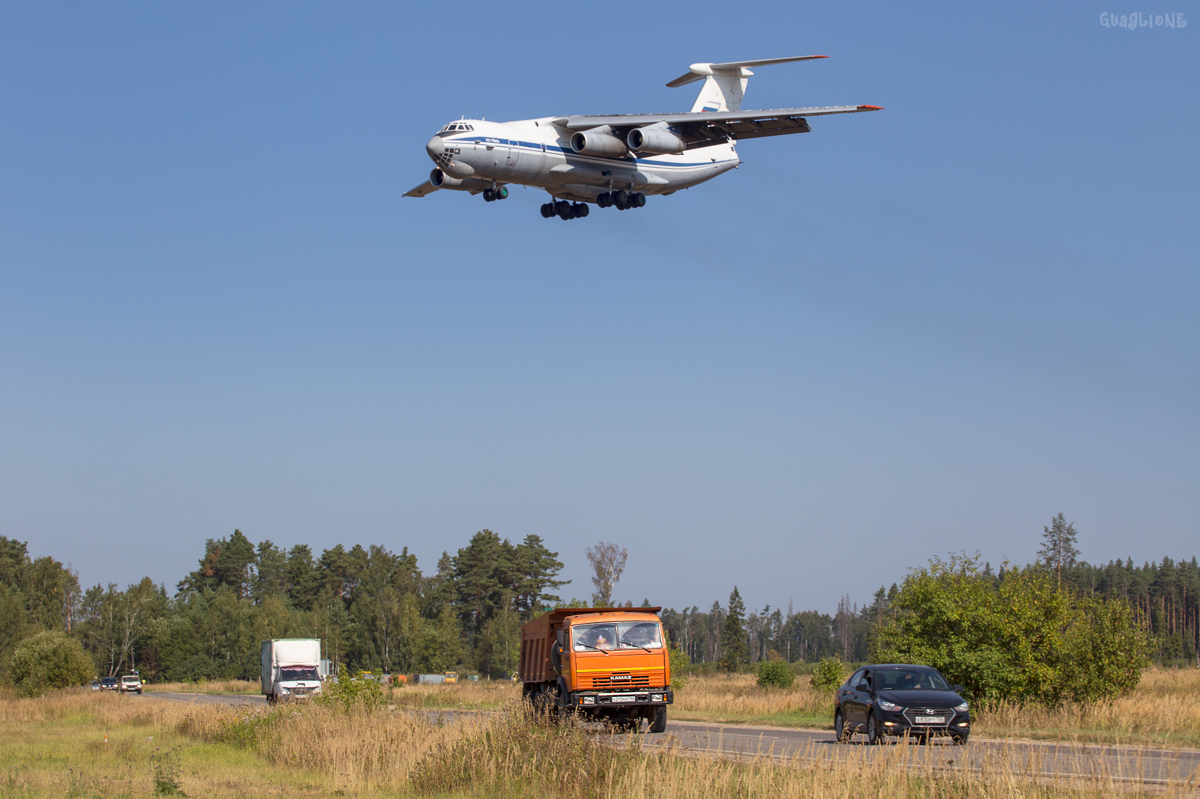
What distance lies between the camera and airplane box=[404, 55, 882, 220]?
30.4 meters

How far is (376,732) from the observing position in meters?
18.4

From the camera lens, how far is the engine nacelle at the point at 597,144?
32.2 metres

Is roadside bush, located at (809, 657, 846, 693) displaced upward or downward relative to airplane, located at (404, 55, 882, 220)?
downward

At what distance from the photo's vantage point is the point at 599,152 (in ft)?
107

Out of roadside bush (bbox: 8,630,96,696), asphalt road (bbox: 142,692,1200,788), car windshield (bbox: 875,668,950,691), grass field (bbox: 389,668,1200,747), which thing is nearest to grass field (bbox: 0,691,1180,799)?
asphalt road (bbox: 142,692,1200,788)

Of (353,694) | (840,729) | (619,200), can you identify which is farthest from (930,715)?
(619,200)

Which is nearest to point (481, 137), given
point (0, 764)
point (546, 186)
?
point (546, 186)

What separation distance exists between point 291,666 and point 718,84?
27640 mm

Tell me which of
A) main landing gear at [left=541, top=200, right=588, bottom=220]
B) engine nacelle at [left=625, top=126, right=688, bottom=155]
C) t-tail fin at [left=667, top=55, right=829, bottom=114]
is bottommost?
main landing gear at [left=541, top=200, right=588, bottom=220]

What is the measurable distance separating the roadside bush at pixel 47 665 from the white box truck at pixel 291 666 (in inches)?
840

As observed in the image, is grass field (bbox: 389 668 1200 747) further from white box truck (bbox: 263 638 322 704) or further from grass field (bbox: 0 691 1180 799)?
white box truck (bbox: 263 638 322 704)

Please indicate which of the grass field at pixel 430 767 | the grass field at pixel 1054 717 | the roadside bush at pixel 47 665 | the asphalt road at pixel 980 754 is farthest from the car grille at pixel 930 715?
the roadside bush at pixel 47 665

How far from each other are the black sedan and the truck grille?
Answer: 3956mm

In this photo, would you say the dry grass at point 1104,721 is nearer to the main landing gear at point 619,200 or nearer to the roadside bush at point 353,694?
the roadside bush at point 353,694
